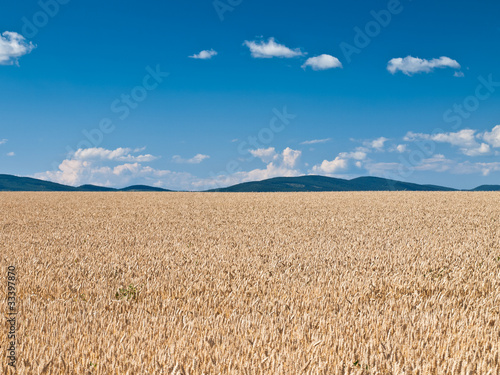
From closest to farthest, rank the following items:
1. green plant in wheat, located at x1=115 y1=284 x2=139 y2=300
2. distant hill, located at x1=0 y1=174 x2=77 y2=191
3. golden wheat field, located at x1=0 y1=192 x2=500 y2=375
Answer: golden wheat field, located at x1=0 y1=192 x2=500 y2=375 < green plant in wheat, located at x1=115 y1=284 x2=139 y2=300 < distant hill, located at x1=0 y1=174 x2=77 y2=191

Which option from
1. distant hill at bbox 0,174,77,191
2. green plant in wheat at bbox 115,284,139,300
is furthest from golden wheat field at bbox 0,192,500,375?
distant hill at bbox 0,174,77,191

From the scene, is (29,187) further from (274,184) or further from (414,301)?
(414,301)

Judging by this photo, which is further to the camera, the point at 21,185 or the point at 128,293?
the point at 21,185

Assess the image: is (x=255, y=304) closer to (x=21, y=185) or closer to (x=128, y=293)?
(x=128, y=293)

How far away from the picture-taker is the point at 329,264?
746 centimetres

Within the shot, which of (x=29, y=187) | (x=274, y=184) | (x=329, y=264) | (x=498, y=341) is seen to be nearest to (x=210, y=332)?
(x=498, y=341)

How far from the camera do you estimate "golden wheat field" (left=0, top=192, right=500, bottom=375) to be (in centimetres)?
343

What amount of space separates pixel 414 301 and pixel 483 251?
454 cm

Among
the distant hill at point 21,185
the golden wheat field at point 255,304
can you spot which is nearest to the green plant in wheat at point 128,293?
the golden wheat field at point 255,304

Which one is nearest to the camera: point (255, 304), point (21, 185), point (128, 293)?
point (255, 304)

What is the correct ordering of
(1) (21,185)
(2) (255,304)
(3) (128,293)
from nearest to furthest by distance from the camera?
(2) (255,304), (3) (128,293), (1) (21,185)

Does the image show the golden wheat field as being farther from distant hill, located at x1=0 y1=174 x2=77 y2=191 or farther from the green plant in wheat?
distant hill, located at x1=0 y1=174 x2=77 y2=191

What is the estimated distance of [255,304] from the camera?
5066mm

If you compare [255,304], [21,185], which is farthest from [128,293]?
[21,185]
